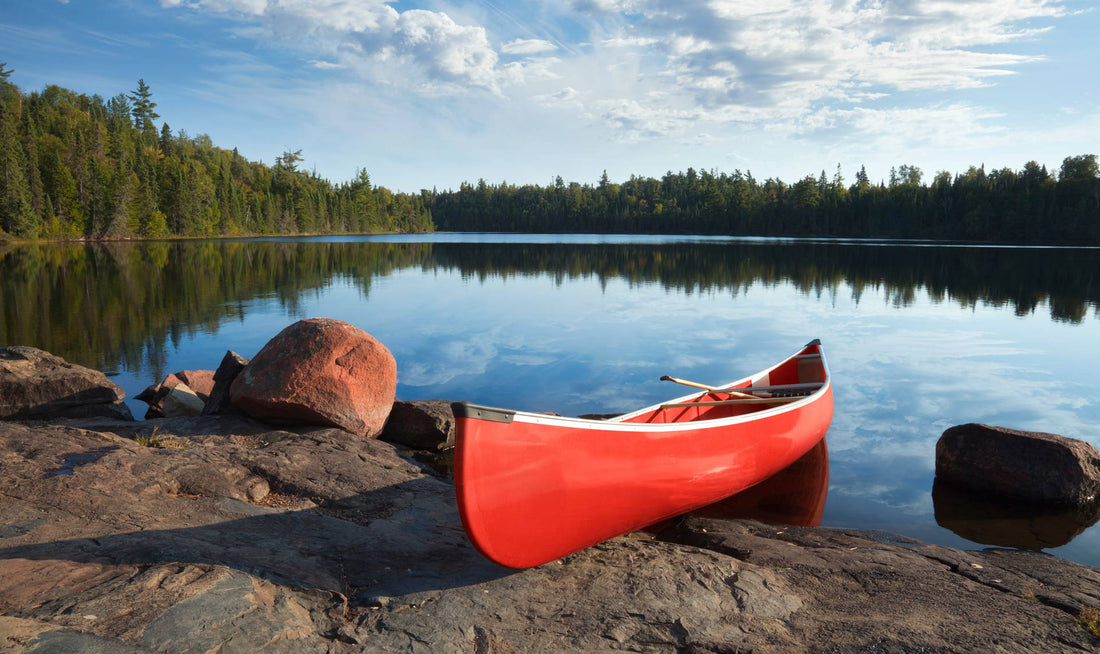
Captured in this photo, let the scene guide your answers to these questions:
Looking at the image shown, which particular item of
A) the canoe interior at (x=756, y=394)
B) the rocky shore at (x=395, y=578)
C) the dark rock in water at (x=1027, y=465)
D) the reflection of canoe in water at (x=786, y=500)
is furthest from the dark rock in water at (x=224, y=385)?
the dark rock in water at (x=1027, y=465)

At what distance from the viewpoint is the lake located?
10023 millimetres

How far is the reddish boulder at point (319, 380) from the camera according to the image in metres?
8.30

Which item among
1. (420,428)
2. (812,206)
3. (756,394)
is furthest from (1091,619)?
(812,206)

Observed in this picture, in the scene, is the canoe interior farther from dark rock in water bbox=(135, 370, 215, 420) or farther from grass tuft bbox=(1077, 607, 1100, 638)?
dark rock in water bbox=(135, 370, 215, 420)

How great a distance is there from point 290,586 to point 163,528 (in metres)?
1.42

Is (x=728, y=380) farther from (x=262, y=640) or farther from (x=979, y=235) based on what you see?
(x=979, y=235)

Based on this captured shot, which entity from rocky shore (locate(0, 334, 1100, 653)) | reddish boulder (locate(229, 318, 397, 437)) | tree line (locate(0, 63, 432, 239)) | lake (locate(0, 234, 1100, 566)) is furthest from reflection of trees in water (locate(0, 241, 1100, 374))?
tree line (locate(0, 63, 432, 239))

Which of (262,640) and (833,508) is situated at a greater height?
(262,640)

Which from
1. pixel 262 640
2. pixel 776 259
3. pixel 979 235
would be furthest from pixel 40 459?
pixel 979 235

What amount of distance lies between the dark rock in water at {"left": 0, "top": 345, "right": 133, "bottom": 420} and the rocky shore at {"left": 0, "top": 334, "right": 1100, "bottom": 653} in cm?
241

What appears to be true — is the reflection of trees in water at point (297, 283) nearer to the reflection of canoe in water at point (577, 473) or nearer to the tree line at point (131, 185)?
the reflection of canoe in water at point (577, 473)

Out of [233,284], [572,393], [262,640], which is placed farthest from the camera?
[233,284]

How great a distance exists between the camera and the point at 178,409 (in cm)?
983

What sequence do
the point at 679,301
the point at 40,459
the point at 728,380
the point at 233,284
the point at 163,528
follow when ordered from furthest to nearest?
1. the point at 233,284
2. the point at 679,301
3. the point at 728,380
4. the point at 40,459
5. the point at 163,528
